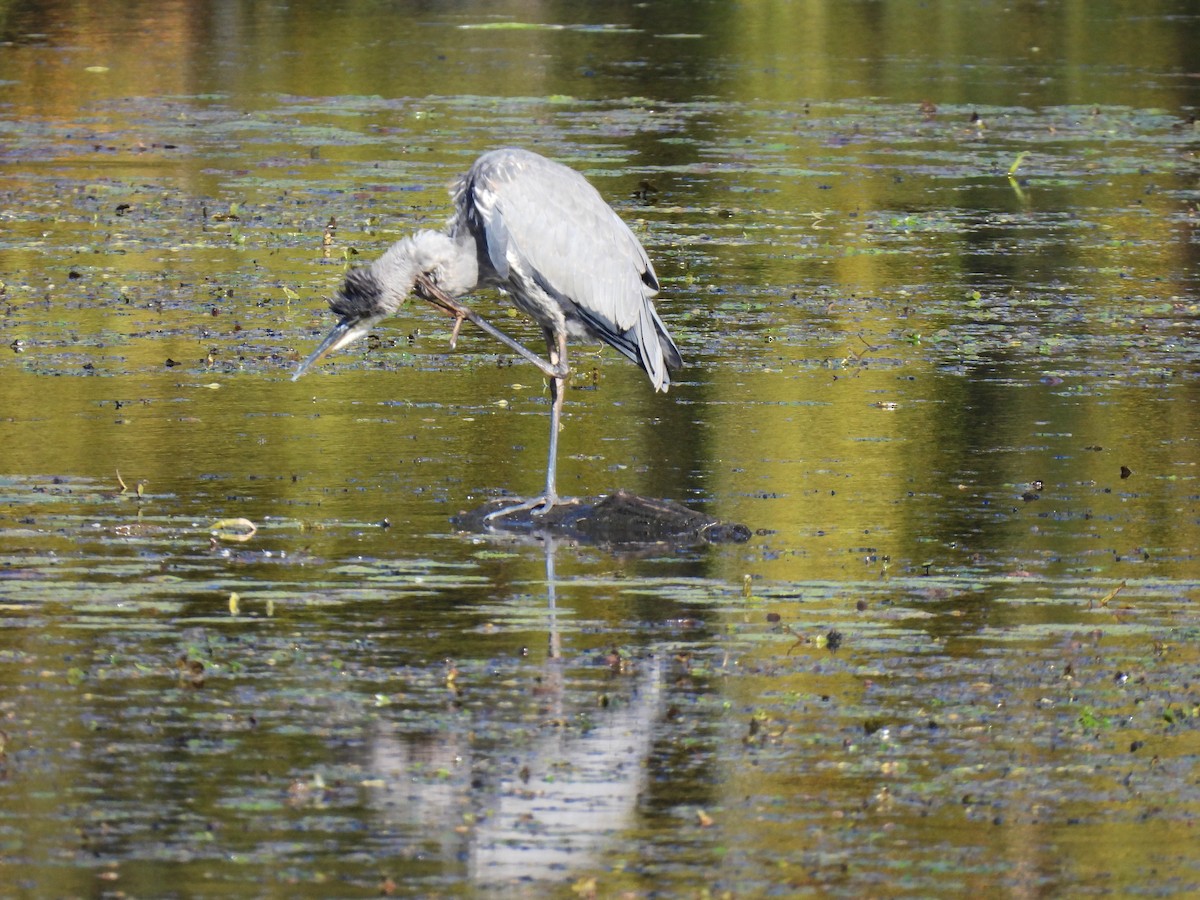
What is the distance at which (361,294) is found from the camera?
10703 mm

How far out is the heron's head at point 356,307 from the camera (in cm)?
1066

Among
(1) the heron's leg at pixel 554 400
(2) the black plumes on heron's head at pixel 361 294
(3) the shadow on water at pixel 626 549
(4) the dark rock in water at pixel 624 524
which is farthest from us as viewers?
(2) the black plumes on heron's head at pixel 361 294

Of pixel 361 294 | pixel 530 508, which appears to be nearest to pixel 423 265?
pixel 361 294

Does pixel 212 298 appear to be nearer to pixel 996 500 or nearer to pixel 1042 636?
pixel 996 500

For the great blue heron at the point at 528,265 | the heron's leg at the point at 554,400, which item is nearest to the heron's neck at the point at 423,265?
the great blue heron at the point at 528,265

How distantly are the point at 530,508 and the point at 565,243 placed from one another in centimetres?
120

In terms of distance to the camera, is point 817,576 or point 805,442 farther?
point 805,442

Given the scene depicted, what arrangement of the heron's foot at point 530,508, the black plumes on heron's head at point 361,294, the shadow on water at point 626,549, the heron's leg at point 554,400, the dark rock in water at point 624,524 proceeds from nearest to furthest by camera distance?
the shadow on water at point 626,549, the dark rock in water at point 624,524, the heron's foot at point 530,508, the heron's leg at point 554,400, the black plumes on heron's head at point 361,294

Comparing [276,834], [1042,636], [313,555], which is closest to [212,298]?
[313,555]

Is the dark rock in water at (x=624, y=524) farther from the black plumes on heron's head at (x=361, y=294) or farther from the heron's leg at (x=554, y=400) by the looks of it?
the black plumes on heron's head at (x=361, y=294)

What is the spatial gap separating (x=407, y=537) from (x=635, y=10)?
25.8 metres

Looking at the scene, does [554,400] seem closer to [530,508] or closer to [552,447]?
[552,447]

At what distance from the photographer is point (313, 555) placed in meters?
9.64

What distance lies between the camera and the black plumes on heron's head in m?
10.6
